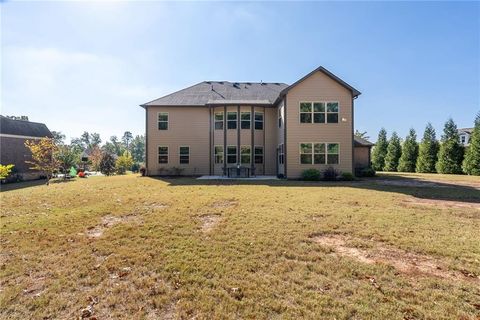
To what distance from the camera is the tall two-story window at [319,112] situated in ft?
57.9

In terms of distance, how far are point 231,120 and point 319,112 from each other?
693 cm

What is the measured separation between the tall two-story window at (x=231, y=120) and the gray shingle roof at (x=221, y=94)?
1.04 metres

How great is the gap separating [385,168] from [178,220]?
33.8 meters

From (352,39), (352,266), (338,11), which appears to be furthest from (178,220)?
(352,39)

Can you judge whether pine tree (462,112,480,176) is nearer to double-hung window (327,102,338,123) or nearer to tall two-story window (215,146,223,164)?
double-hung window (327,102,338,123)

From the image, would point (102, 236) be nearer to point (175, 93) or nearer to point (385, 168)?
point (175, 93)

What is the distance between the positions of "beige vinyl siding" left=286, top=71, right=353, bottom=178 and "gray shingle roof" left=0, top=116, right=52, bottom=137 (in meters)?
30.0

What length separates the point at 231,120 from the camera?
20438 mm

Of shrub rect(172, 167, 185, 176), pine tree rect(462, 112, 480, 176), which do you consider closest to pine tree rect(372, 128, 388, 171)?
pine tree rect(462, 112, 480, 176)

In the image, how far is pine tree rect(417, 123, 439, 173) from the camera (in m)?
28.0

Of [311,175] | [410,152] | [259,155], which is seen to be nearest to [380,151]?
[410,152]

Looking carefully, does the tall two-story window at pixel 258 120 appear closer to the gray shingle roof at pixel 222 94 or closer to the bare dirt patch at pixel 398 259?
the gray shingle roof at pixel 222 94

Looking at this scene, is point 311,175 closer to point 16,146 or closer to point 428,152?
point 428,152

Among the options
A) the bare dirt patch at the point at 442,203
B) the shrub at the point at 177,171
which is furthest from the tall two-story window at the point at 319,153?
the shrub at the point at 177,171
